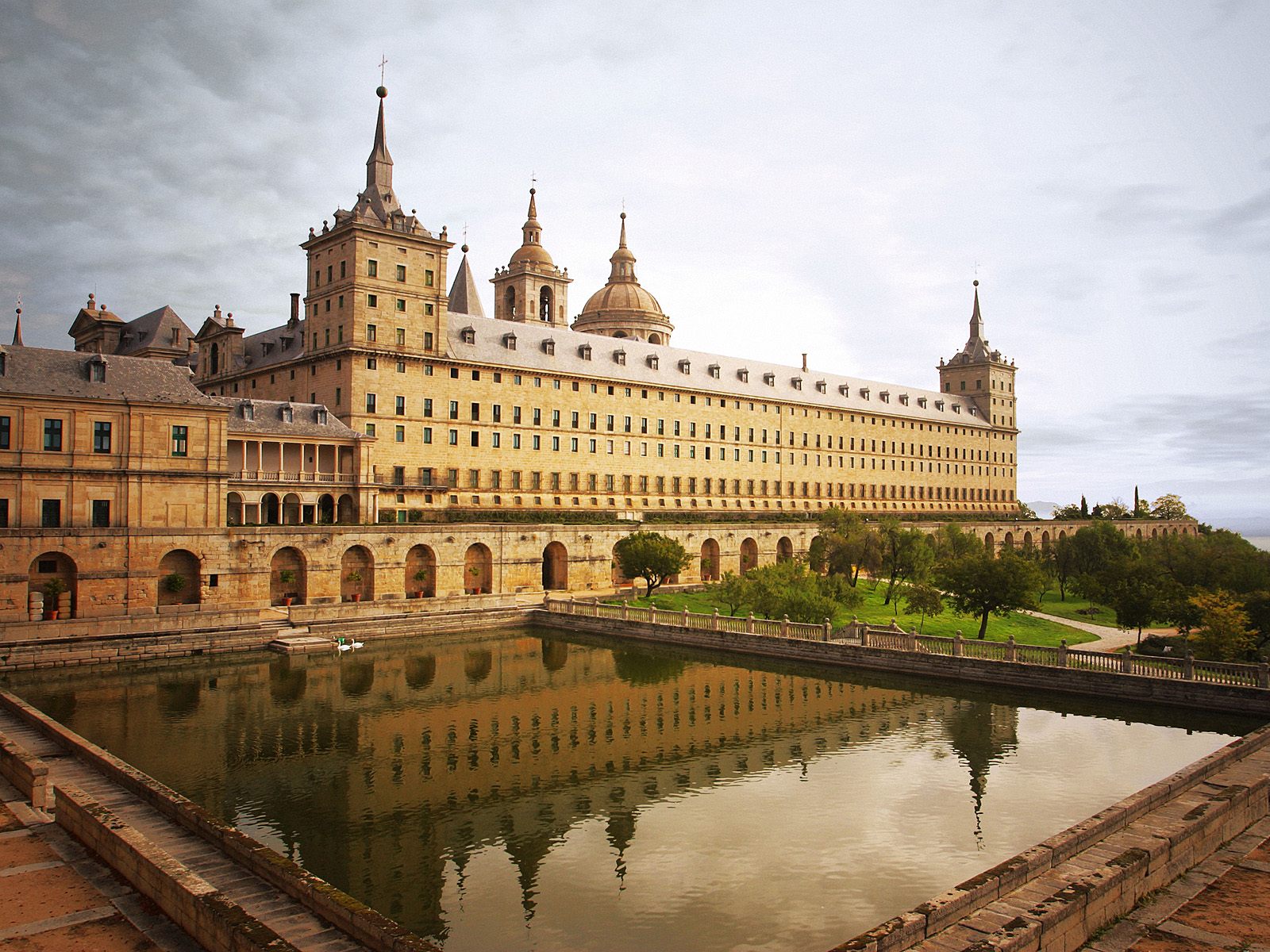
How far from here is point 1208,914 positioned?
1325 cm

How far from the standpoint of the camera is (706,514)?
73.1 meters

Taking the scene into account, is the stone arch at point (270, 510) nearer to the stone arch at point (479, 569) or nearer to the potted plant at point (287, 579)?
the potted plant at point (287, 579)

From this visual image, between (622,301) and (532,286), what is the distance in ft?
37.1

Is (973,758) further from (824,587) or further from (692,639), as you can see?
(824,587)

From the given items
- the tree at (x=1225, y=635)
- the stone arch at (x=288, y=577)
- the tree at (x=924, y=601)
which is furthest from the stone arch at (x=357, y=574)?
the tree at (x=1225, y=635)

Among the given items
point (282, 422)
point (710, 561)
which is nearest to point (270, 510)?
point (282, 422)

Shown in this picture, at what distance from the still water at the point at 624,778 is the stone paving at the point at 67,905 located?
12.5 feet

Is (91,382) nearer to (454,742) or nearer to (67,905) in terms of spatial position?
(454,742)

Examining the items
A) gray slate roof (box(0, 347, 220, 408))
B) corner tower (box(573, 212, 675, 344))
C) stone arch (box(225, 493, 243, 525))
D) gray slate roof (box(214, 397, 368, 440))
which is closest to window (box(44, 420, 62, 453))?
gray slate roof (box(0, 347, 220, 408))

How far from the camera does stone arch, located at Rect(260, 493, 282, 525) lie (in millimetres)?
52531

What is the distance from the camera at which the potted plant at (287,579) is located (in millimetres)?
46188

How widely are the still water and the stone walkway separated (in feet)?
11.8

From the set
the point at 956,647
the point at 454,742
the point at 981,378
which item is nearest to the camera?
the point at 454,742

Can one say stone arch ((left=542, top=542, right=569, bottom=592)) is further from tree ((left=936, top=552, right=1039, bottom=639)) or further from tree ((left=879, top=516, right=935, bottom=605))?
tree ((left=936, top=552, right=1039, bottom=639))
